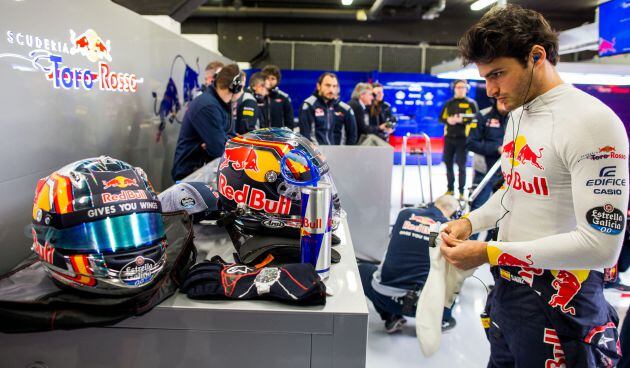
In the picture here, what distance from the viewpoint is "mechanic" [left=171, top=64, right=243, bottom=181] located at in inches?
123

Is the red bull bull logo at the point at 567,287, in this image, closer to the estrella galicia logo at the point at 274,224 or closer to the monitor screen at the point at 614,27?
the estrella galicia logo at the point at 274,224

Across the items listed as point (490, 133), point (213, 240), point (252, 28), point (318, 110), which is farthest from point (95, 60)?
point (252, 28)

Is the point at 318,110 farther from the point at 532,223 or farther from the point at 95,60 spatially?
the point at 532,223

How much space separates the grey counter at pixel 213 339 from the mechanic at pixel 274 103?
515 cm

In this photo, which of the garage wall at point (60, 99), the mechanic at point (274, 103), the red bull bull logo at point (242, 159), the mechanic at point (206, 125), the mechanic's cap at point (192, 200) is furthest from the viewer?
the mechanic at point (274, 103)

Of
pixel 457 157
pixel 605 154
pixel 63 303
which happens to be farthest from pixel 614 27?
pixel 63 303

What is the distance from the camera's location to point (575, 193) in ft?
3.56

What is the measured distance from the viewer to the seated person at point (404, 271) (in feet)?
8.63

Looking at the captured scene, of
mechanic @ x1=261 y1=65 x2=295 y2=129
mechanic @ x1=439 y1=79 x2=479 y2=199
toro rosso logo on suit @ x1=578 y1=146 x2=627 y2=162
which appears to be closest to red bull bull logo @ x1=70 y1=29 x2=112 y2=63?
toro rosso logo on suit @ x1=578 y1=146 x2=627 y2=162

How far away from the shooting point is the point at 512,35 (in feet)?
3.83

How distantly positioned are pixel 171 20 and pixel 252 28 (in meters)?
5.36

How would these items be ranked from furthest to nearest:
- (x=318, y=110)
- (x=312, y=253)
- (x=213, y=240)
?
(x=318, y=110)
(x=213, y=240)
(x=312, y=253)

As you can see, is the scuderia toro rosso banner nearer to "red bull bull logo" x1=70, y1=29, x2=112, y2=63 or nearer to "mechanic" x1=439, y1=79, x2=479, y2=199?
"red bull bull logo" x1=70, y1=29, x2=112, y2=63

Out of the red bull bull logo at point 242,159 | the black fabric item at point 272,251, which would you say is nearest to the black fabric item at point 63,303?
the black fabric item at point 272,251
